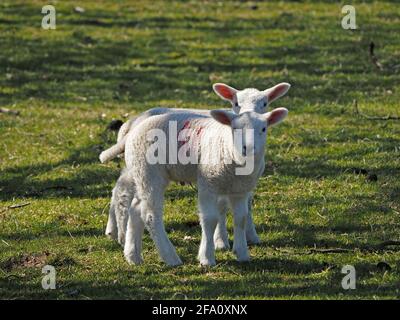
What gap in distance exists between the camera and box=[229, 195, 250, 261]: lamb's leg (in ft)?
25.4

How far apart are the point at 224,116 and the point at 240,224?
2.84ft

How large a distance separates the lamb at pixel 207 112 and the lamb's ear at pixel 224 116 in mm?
244

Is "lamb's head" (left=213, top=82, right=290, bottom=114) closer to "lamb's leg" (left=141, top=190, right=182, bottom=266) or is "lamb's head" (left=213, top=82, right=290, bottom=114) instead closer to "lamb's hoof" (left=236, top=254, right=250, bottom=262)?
"lamb's leg" (left=141, top=190, right=182, bottom=266)

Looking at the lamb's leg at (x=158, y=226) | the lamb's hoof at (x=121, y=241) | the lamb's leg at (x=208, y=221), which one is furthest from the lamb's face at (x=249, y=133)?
the lamb's hoof at (x=121, y=241)

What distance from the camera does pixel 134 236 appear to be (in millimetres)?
7922

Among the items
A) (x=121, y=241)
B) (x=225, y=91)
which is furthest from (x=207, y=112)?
(x=121, y=241)

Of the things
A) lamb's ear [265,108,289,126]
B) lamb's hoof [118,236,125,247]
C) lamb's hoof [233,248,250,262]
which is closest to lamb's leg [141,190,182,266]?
lamb's hoof [233,248,250,262]

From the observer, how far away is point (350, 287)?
7051 millimetres

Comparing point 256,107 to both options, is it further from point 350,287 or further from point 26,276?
point 26,276

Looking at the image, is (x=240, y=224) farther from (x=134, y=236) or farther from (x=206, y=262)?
(x=134, y=236)

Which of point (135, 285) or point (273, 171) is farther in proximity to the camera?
point (273, 171)

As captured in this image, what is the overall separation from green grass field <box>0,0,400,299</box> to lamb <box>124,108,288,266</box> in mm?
201

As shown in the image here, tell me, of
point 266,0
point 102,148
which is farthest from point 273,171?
point 266,0

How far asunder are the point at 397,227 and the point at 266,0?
11018 mm
